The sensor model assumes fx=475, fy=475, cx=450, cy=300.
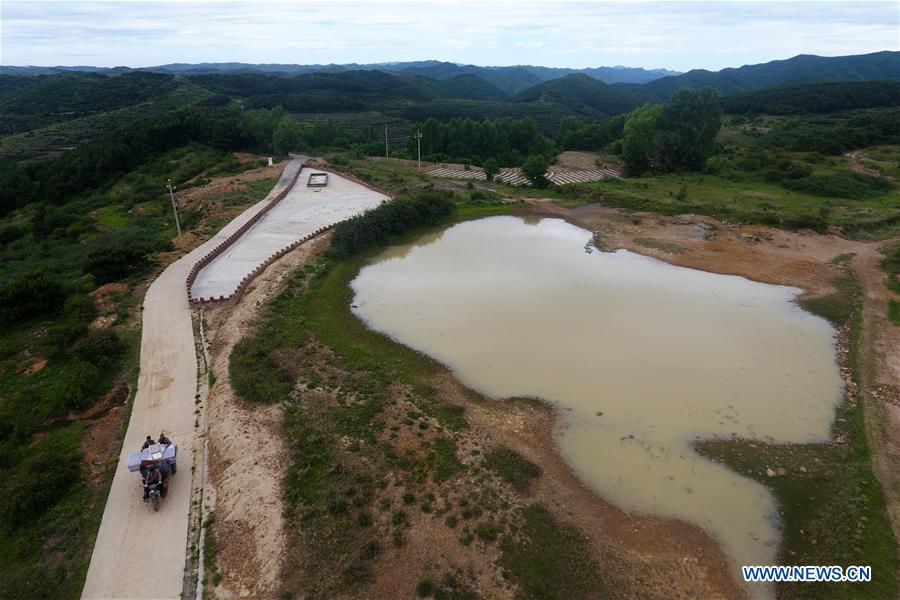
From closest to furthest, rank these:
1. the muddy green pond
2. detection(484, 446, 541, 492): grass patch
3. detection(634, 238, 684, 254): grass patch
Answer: detection(484, 446, 541, 492): grass patch, the muddy green pond, detection(634, 238, 684, 254): grass patch

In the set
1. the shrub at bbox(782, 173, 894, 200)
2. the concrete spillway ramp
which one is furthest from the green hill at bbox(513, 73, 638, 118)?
the concrete spillway ramp

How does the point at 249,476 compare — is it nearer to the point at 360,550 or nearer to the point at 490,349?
the point at 360,550

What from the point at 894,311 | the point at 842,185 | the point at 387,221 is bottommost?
the point at 894,311

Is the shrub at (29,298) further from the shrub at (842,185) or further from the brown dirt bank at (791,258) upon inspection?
the shrub at (842,185)

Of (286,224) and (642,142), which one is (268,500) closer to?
(286,224)

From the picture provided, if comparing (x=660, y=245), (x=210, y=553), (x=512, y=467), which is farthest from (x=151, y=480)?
(x=660, y=245)

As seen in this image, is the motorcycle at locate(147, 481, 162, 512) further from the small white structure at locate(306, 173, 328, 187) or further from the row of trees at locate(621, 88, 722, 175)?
the row of trees at locate(621, 88, 722, 175)
